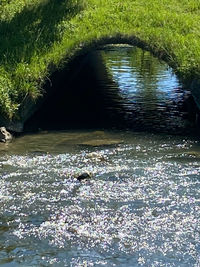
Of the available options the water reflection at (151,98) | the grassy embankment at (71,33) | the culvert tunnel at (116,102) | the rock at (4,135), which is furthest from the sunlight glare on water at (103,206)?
the grassy embankment at (71,33)

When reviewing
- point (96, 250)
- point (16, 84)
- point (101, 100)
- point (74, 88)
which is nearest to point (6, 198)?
point (96, 250)

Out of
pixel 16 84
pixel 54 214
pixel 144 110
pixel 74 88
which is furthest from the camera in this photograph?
pixel 74 88

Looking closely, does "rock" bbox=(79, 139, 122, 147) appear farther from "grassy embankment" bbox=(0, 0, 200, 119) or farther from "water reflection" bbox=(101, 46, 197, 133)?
"grassy embankment" bbox=(0, 0, 200, 119)

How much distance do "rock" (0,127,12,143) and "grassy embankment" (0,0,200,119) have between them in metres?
0.66

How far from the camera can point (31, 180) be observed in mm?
12938

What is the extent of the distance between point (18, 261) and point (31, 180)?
4.16 metres

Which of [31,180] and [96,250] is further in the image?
[31,180]

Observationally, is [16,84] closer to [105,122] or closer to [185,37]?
[105,122]

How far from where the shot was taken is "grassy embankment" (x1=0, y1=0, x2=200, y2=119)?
18797 millimetres

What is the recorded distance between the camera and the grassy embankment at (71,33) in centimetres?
1880

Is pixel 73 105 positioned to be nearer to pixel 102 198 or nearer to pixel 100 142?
pixel 100 142

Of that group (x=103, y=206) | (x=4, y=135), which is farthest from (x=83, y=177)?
(x=4, y=135)

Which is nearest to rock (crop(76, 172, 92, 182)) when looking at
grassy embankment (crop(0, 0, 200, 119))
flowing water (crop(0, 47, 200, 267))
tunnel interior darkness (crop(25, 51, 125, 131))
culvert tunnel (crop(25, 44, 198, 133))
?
flowing water (crop(0, 47, 200, 267))

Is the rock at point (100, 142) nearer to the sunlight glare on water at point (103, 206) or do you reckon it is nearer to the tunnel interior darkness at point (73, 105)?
the sunlight glare on water at point (103, 206)
